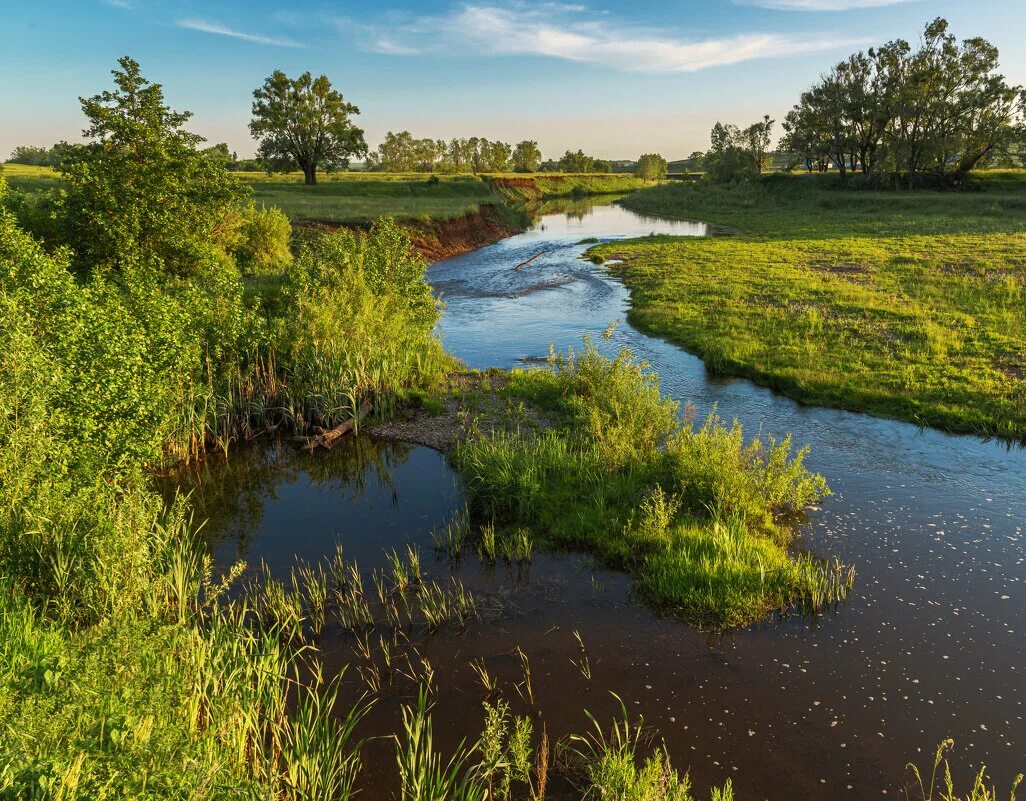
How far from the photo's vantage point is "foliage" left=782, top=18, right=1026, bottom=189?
7106 centimetres

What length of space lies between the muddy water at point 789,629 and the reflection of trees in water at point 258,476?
0.06m

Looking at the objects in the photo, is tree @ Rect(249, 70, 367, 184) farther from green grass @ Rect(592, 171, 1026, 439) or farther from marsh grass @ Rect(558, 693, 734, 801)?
marsh grass @ Rect(558, 693, 734, 801)

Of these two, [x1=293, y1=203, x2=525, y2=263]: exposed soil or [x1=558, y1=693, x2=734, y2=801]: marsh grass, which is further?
[x1=293, y1=203, x2=525, y2=263]: exposed soil

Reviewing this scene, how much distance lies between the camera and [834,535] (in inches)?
463

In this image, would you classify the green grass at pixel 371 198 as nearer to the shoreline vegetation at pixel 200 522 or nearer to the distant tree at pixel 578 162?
the shoreline vegetation at pixel 200 522

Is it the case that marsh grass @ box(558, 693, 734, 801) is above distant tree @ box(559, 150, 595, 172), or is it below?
below

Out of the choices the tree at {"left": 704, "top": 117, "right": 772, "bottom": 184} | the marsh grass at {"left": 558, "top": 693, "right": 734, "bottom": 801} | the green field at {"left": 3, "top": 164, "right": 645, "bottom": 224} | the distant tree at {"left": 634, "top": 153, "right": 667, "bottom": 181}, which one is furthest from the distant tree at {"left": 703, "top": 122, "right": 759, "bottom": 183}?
the marsh grass at {"left": 558, "top": 693, "right": 734, "bottom": 801}

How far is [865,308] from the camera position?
2589cm

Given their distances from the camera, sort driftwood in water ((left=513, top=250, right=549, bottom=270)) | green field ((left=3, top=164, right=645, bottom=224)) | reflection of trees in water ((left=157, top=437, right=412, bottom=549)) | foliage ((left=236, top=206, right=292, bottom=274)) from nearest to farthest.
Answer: reflection of trees in water ((left=157, top=437, right=412, bottom=549))
foliage ((left=236, top=206, right=292, bottom=274))
driftwood in water ((left=513, top=250, right=549, bottom=270))
green field ((left=3, top=164, right=645, bottom=224))

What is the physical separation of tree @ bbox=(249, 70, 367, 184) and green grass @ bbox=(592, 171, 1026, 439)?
4458cm

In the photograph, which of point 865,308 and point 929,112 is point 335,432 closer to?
point 865,308

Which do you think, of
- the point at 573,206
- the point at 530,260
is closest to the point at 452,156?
the point at 573,206

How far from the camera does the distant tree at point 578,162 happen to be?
192750 mm

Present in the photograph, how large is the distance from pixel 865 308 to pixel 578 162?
18101 cm
